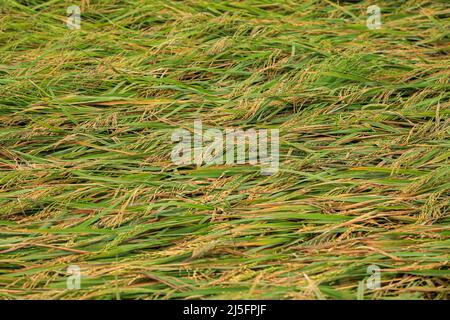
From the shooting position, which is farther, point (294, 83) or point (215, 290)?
point (294, 83)

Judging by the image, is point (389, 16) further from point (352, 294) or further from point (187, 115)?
Result: point (352, 294)

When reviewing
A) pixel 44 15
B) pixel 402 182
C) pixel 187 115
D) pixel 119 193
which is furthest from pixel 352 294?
pixel 44 15

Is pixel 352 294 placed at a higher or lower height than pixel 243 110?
lower

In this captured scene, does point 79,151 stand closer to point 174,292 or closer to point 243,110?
point 243,110

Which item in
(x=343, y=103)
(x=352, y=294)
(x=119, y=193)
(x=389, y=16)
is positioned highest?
(x=389, y=16)

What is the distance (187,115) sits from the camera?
289 cm

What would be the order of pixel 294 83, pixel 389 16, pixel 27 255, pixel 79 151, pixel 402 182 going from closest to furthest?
pixel 27 255
pixel 402 182
pixel 79 151
pixel 294 83
pixel 389 16

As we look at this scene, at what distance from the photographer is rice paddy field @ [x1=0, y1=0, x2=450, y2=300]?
2.22 meters

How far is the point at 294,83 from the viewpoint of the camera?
118 inches

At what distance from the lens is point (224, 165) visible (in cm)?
263

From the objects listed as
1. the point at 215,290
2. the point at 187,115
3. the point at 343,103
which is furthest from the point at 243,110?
the point at 215,290

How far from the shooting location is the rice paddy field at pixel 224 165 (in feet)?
7.30

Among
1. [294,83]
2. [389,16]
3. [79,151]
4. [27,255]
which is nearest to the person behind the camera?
[27,255]

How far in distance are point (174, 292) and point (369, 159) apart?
2.96 feet
